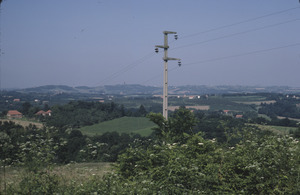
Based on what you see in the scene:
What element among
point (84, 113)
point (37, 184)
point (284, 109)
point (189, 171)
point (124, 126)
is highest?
point (189, 171)

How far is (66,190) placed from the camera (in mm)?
5133

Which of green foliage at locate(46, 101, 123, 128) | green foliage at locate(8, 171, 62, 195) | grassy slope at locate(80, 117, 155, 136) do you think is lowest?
grassy slope at locate(80, 117, 155, 136)

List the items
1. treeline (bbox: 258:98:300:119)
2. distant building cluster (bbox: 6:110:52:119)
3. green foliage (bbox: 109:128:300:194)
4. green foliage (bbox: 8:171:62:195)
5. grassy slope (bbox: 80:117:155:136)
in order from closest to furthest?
green foliage (bbox: 109:128:300:194) < green foliage (bbox: 8:171:62:195) < distant building cluster (bbox: 6:110:52:119) < grassy slope (bbox: 80:117:155:136) < treeline (bbox: 258:98:300:119)

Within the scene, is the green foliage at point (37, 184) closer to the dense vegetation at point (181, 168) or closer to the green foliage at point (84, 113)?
the dense vegetation at point (181, 168)

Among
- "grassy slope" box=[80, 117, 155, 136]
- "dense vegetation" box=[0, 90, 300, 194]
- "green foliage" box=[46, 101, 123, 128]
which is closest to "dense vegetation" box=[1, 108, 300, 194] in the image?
"dense vegetation" box=[0, 90, 300, 194]

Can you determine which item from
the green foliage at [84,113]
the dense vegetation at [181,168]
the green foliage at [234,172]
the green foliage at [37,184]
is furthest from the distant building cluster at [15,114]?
the green foliage at [84,113]

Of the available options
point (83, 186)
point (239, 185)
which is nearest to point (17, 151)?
point (83, 186)

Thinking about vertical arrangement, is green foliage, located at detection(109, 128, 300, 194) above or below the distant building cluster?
above

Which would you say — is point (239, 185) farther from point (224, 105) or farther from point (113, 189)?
point (224, 105)

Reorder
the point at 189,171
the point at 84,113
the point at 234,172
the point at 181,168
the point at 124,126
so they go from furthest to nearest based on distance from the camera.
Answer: the point at 84,113, the point at 124,126, the point at 234,172, the point at 189,171, the point at 181,168

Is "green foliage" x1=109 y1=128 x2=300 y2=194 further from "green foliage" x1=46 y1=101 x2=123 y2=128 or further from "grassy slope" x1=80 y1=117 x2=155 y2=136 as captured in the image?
"green foliage" x1=46 y1=101 x2=123 y2=128

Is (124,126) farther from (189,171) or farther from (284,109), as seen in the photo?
(284,109)

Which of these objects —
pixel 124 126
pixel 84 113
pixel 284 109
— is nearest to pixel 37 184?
pixel 124 126

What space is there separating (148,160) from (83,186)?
1.89 metres
